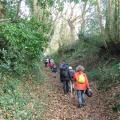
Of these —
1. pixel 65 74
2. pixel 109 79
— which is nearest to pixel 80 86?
pixel 65 74

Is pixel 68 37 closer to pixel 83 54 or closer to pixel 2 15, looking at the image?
pixel 83 54

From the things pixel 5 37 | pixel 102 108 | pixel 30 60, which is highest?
pixel 5 37

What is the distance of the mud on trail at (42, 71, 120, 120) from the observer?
13.6m

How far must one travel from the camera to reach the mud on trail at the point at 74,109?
13641 millimetres

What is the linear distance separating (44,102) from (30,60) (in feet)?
19.1

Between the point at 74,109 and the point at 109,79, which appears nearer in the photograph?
the point at 74,109

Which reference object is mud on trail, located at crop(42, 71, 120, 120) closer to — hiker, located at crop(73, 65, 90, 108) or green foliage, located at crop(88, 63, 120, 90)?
hiker, located at crop(73, 65, 90, 108)

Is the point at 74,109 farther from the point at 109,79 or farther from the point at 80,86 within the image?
the point at 109,79

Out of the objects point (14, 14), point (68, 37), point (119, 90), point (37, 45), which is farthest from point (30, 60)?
point (68, 37)

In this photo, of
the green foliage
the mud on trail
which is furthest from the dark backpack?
the green foliage

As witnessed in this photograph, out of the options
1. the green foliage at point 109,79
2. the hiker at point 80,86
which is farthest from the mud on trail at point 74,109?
the green foliage at point 109,79

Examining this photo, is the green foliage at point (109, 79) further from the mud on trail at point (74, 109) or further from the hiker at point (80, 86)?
the hiker at point (80, 86)

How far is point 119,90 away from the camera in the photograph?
55.9ft

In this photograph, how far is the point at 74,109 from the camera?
49.7 feet
